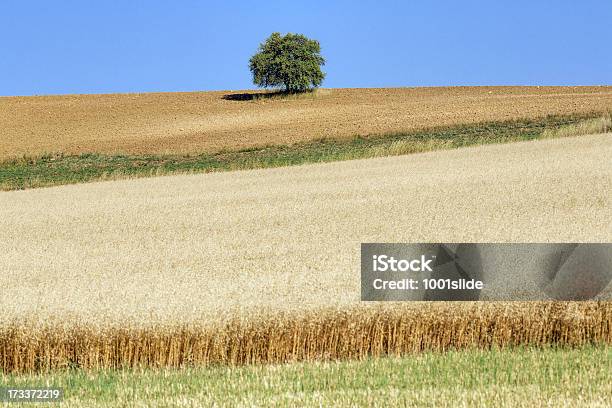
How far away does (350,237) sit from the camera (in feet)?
49.8

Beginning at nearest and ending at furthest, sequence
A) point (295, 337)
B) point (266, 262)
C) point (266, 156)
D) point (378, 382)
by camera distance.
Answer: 1. point (378, 382)
2. point (295, 337)
3. point (266, 262)
4. point (266, 156)

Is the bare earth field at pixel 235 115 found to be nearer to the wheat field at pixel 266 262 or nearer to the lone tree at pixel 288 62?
the lone tree at pixel 288 62

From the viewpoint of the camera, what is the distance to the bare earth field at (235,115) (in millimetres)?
44312

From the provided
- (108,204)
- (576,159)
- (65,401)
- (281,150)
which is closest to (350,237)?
(65,401)

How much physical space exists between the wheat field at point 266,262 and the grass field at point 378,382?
1.25ft

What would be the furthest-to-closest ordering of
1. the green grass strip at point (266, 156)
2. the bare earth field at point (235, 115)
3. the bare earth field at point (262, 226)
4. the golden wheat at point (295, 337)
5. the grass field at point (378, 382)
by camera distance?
the bare earth field at point (235, 115)
the green grass strip at point (266, 156)
the bare earth field at point (262, 226)
the golden wheat at point (295, 337)
the grass field at point (378, 382)

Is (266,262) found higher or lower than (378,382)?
higher

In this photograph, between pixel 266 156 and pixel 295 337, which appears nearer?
pixel 295 337

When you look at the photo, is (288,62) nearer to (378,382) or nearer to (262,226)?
(262,226)

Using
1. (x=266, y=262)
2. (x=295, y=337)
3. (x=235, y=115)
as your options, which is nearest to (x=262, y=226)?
(x=266, y=262)

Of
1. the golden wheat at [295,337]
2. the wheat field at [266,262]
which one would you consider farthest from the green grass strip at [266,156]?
the golden wheat at [295,337]

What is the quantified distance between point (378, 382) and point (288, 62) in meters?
56.3

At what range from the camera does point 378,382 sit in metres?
8.48

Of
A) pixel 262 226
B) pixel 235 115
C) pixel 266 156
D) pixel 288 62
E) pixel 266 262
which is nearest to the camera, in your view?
pixel 266 262
